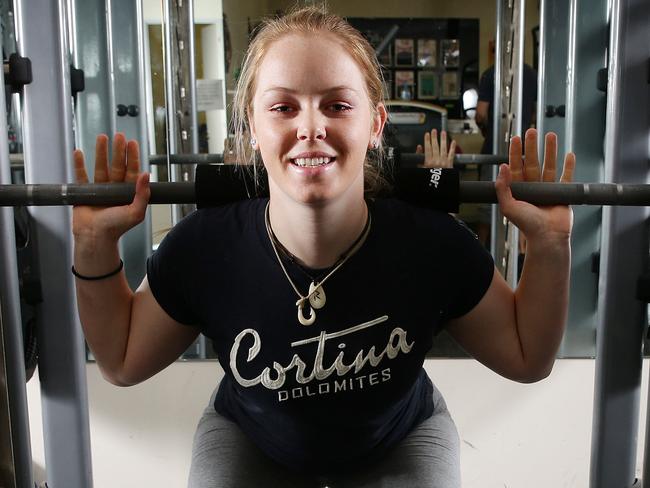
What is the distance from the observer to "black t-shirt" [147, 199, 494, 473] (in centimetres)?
97

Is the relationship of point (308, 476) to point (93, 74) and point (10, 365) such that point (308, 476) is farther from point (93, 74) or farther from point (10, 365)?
point (93, 74)

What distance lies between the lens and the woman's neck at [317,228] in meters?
0.95

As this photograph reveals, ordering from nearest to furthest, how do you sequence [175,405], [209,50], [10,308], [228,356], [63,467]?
[228,356] < [10,308] < [63,467] < [175,405] < [209,50]

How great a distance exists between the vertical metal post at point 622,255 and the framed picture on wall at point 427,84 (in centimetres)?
110

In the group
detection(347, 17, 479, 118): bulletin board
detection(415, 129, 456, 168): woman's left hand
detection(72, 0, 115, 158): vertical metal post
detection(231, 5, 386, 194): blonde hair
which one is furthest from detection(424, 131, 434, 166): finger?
detection(231, 5, 386, 194): blonde hair

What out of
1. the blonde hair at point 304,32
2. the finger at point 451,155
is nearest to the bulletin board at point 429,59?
the finger at point 451,155

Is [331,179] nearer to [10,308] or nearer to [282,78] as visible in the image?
[282,78]

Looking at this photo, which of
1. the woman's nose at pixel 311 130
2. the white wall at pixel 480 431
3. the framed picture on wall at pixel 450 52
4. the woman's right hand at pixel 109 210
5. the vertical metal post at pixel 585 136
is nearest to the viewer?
the woman's nose at pixel 311 130

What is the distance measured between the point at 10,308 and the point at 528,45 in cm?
187

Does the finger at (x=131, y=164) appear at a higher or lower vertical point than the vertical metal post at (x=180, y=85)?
lower

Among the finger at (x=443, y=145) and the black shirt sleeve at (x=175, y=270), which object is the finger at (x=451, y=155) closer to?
the finger at (x=443, y=145)

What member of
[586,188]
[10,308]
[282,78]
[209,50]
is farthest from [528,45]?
[10,308]

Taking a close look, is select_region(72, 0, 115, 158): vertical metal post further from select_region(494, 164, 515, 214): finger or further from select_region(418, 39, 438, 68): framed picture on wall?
select_region(494, 164, 515, 214): finger

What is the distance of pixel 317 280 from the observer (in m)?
0.97
